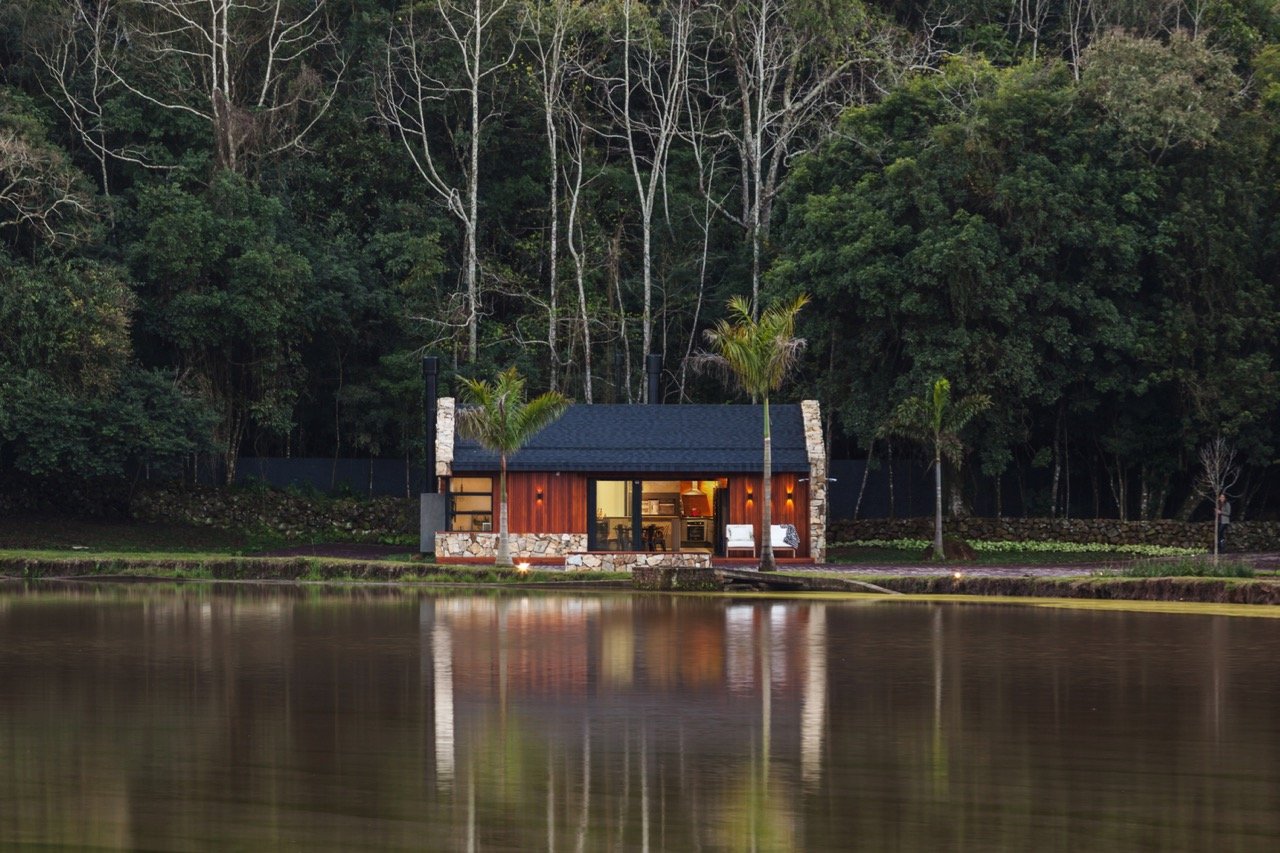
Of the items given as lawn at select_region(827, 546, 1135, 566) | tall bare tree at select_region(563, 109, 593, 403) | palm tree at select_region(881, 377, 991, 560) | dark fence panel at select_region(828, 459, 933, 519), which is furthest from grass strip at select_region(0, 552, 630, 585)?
dark fence panel at select_region(828, 459, 933, 519)

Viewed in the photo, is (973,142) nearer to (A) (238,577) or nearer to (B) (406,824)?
(A) (238,577)

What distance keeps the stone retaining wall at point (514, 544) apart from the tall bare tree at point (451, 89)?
468 inches

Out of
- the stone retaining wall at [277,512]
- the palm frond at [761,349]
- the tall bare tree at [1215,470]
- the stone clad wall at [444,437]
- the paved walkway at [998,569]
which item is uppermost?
the palm frond at [761,349]

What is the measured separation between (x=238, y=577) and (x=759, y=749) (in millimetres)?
23897

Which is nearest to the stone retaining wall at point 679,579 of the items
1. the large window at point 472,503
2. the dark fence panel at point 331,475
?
the large window at point 472,503

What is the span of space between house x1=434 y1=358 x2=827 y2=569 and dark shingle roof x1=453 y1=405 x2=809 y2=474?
0.11 feet

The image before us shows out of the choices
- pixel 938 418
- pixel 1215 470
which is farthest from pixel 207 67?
pixel 1215 470

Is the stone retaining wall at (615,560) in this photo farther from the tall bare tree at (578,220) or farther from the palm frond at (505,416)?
the tall bare tree at (578,220)

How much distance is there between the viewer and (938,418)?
4247 centimetres

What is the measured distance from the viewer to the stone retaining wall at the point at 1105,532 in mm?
45406

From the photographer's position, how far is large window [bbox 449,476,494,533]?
42375 millimetres

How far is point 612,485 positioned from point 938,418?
8.08 metres

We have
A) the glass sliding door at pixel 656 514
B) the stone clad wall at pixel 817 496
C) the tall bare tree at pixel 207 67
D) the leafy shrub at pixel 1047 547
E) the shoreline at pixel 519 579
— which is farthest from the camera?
the tall bare tree at pixel 207 67

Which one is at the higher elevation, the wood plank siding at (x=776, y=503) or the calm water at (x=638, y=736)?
the wood plank siding at (x=776, y=503)
